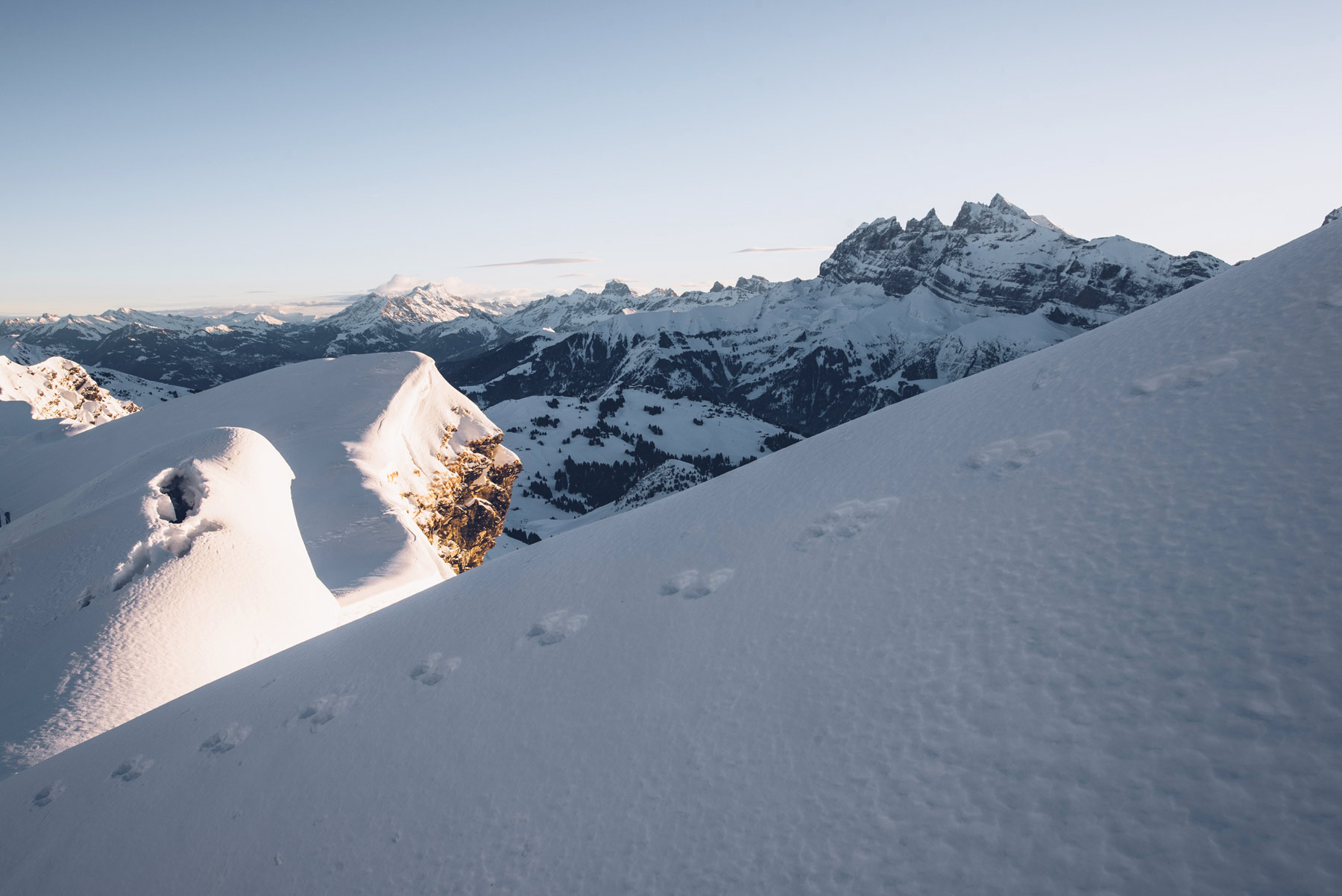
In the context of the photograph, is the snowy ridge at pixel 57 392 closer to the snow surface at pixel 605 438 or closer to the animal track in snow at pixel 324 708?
the animal track in snow at pixel 324 708

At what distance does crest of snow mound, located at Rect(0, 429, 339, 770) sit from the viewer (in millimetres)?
9195

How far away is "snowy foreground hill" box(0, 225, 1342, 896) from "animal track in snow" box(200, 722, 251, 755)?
0.05 metres

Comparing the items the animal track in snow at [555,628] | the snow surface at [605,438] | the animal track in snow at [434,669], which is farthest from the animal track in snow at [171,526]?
the snow surface at [605,438]

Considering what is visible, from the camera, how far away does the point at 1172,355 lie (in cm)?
583

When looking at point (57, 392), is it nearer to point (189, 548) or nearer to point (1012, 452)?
point (189, 548)

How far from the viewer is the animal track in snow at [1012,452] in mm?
5641

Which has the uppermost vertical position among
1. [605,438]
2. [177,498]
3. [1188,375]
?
[1188,375]

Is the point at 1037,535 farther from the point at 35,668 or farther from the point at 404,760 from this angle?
the point at 35,668

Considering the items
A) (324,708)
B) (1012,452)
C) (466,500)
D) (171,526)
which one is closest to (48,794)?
(324,708)

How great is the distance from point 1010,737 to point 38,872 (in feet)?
27.9

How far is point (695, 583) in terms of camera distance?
20.5 ft

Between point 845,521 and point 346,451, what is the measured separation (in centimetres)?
2221

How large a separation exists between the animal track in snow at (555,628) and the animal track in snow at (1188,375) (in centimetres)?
612

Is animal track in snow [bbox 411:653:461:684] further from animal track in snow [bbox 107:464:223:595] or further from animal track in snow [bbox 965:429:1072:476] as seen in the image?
animal track in snow [bbox 107:464:223:595]
